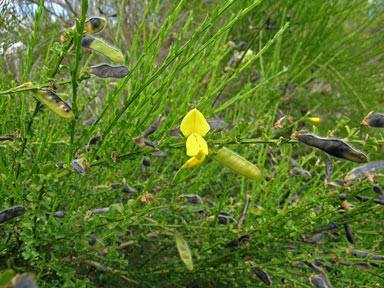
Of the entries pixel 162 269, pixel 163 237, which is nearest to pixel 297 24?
pixel 163 237

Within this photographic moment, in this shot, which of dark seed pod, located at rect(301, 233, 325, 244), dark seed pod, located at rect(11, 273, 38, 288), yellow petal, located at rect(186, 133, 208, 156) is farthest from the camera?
dark seed pod, located at rect(301, 233, 325, 244)

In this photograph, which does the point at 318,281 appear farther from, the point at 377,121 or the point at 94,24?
the point at 94,24

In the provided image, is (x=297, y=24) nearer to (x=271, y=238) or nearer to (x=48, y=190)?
(x=271, y=238)

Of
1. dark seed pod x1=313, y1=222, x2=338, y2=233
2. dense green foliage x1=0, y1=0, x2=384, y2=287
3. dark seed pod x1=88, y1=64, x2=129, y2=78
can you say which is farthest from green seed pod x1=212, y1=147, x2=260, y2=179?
dark seed pod x1=313, y1=222, x2=338, y2=233

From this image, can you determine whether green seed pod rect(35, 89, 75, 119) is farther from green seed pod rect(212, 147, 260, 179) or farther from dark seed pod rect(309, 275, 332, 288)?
dark seed pod rect(309, 275, 332, 288)

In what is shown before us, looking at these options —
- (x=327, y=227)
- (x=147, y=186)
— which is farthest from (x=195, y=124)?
(x=327, y=227)

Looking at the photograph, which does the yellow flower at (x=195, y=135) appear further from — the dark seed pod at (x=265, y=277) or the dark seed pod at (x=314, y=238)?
the dark seed pod at (x=314, y=238)
